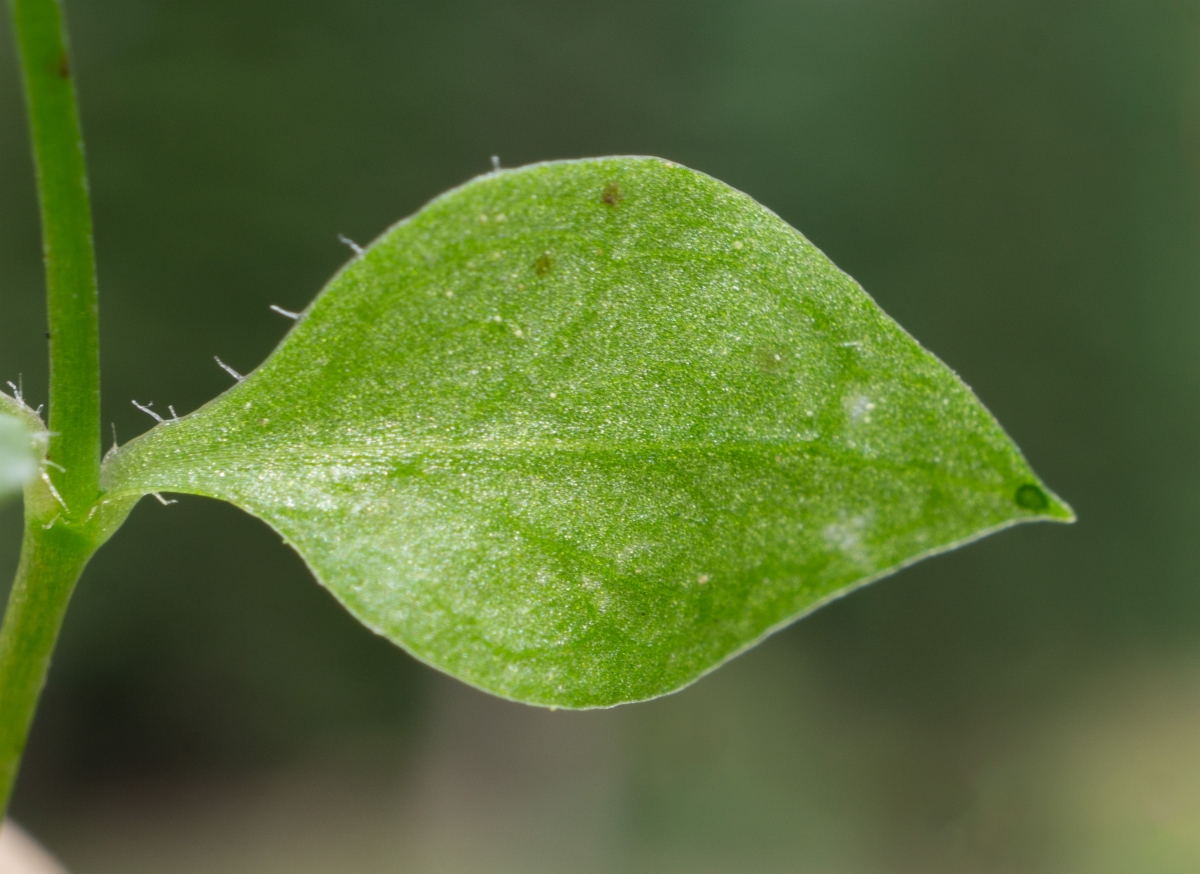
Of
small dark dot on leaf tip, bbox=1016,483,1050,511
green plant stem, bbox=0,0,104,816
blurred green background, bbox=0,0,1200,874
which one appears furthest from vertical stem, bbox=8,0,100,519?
blurred green background, bbox=0,0,1200,874

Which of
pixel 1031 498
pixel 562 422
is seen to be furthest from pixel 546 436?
pixel 1031 498

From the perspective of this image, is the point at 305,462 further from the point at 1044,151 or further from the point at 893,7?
the point at 1044,151

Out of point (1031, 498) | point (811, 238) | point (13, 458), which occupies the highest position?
point (811, 238)

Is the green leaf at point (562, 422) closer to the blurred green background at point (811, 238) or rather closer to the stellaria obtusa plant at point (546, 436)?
the stellaria obtusa plant at point (546, 436)

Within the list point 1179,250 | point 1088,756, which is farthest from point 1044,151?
point 1088,756

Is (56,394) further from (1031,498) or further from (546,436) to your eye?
(1031,498)

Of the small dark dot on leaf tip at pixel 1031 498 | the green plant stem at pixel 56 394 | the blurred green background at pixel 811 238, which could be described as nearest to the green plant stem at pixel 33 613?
the green plant stem at pixel 56 394
